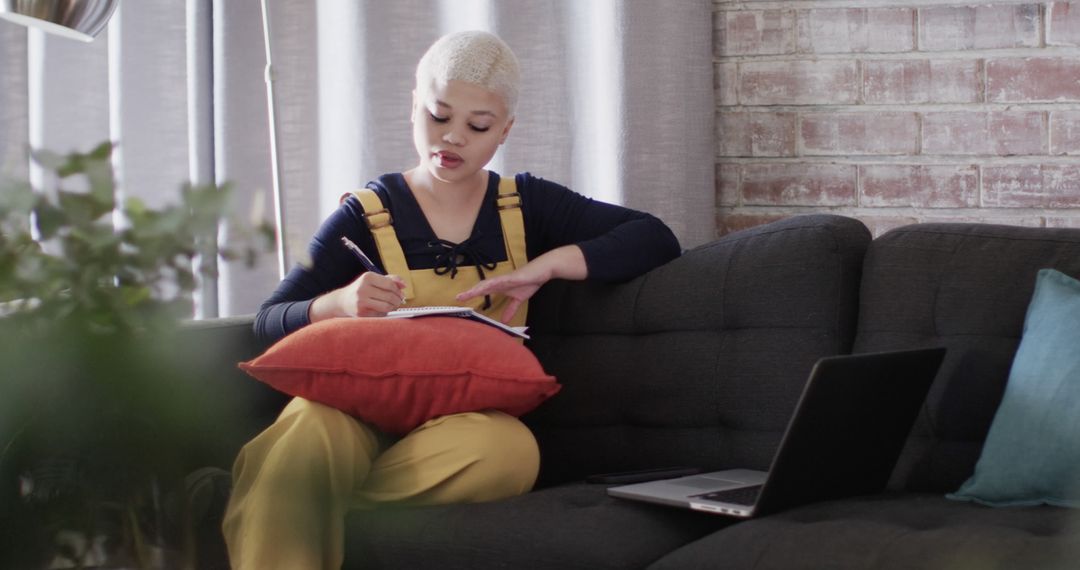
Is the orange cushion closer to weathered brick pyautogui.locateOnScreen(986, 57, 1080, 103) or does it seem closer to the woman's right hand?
the woman's right hand

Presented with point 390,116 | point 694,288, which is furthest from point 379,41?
point 694,288

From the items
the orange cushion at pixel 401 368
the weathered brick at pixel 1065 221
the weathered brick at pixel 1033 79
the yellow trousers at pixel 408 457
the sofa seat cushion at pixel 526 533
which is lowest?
the sofa seat cushion at pixel 526 533

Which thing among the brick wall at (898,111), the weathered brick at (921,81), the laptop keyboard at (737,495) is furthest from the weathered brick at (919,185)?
the laptop keyboard at (737,495)

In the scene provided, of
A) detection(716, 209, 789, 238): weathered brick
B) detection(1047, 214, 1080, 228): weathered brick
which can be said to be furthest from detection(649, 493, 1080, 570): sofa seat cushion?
detection(716, 209, 789, 238): weathered brick

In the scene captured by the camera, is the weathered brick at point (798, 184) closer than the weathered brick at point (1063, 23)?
No

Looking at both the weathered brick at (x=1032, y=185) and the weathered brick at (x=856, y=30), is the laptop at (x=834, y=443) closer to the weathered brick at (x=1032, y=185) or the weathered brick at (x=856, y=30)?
the weathered brick at (x=1032, y=185)

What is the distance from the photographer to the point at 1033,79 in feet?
7.34

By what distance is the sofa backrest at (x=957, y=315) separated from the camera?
1.74 metres

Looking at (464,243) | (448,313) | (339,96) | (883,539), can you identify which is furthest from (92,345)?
(339,96)

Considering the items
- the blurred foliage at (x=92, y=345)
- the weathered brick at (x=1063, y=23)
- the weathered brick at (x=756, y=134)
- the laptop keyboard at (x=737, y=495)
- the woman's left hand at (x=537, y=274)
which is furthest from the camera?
the weathered brick at (x=756, y=134)

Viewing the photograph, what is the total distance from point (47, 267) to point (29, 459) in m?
0.08

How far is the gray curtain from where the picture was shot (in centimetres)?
243

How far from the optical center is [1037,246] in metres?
1.77

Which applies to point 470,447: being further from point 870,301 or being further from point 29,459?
point 29,459
